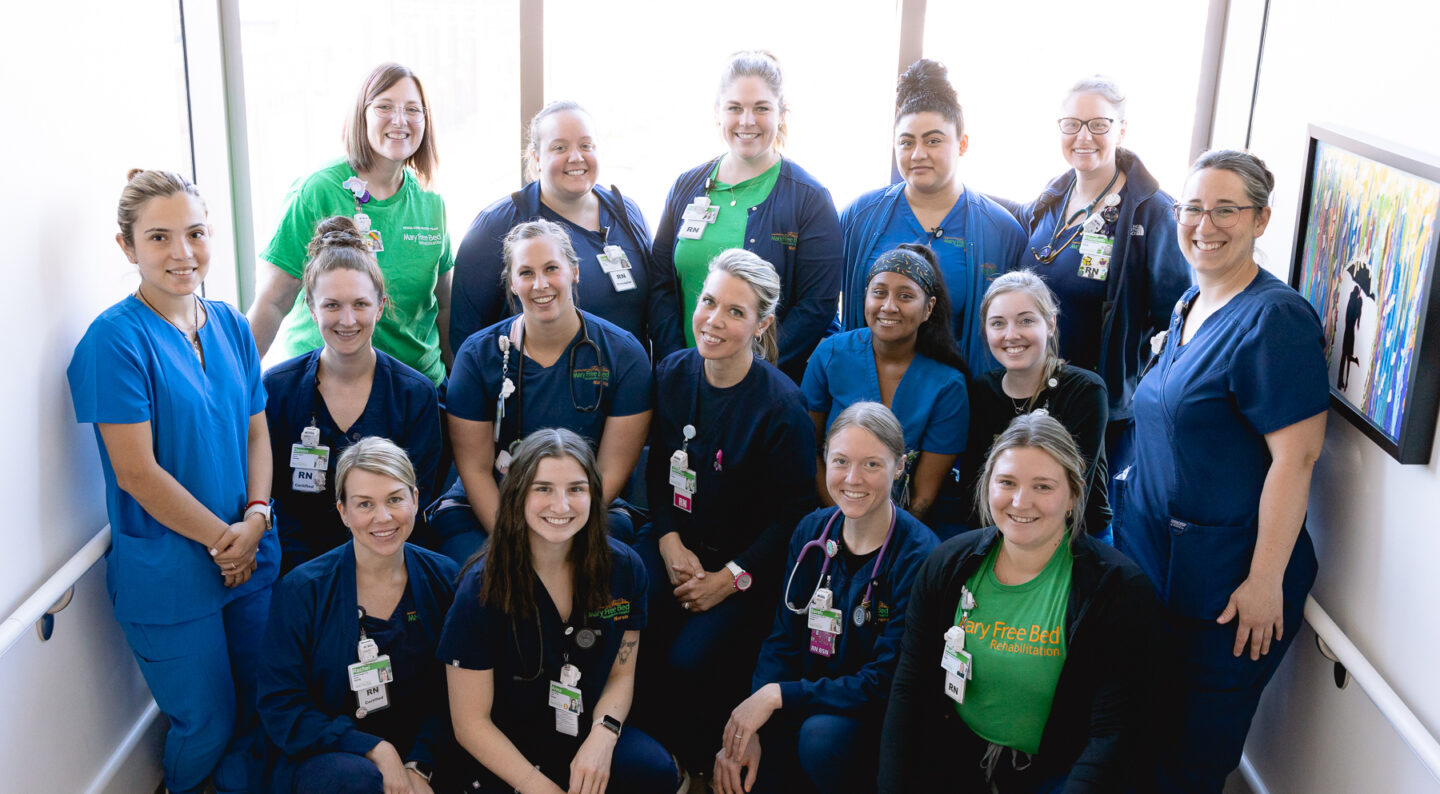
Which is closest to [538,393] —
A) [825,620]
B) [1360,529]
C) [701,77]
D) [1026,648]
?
[825,620]

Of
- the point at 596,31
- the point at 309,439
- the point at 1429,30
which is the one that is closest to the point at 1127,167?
the point at 1429,30

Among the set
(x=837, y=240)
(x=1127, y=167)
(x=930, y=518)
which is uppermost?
(x=1127, y=167)

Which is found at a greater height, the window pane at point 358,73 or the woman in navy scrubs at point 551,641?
the window pane at point 358,73

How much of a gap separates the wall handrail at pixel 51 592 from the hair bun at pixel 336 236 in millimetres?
957

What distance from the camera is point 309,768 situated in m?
2.58

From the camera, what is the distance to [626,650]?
109 inches

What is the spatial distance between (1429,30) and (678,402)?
198cm

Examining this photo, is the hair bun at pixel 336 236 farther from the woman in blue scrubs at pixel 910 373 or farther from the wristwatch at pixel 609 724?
the wristwatch at pixel 609 724

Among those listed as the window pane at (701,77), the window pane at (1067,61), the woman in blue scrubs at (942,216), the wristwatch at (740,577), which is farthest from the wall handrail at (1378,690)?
the window pane at (701,77)

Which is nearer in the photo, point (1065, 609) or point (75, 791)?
point (1065, 609)

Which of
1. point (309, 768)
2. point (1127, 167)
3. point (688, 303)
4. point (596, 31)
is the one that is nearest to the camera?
point (309, 768)

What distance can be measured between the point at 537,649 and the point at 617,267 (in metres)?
1.40

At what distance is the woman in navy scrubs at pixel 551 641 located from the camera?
2.58m

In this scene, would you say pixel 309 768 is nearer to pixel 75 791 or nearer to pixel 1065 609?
pixel 75 791
